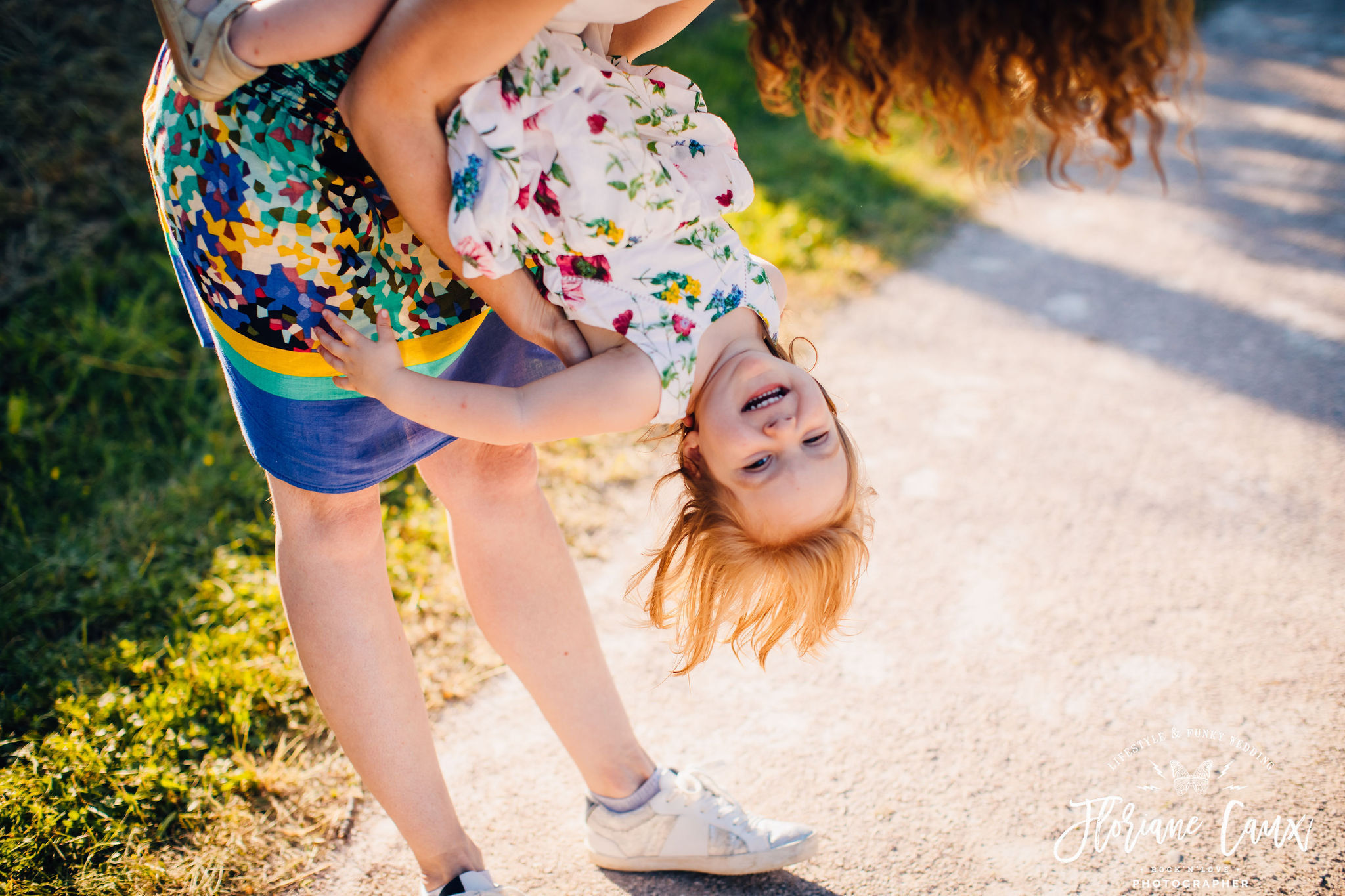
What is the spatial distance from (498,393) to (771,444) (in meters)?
0.47

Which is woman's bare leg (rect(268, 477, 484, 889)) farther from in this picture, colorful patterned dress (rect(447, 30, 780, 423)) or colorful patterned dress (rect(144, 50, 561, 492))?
colorful patterned dress (rect(447, 30, 780, 423))

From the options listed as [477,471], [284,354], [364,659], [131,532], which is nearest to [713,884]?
[364,659]

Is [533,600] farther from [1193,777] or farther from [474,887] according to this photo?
[1193,777]

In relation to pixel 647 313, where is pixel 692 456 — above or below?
below

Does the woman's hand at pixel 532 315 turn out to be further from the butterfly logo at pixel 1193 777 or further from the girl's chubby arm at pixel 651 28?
the butterfly logo at pixel 1193 777

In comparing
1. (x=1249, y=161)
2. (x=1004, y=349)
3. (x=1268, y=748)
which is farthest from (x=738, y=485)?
(x=1249, y=161)

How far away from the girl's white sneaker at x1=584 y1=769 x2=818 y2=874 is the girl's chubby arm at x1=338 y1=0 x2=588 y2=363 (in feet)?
3.53

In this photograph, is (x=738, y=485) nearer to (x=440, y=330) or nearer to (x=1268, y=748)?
(x=440, y=330)

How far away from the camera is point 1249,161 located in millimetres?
4676

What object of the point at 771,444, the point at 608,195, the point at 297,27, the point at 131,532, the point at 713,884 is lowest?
the point at 713,884

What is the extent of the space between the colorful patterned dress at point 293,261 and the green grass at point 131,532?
0.84 metres

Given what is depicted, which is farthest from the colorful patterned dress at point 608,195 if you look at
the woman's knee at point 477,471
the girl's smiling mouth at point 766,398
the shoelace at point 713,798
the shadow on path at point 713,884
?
the shadow on path at point 713,884

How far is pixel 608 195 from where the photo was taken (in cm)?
129

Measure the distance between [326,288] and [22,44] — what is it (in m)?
3.48
